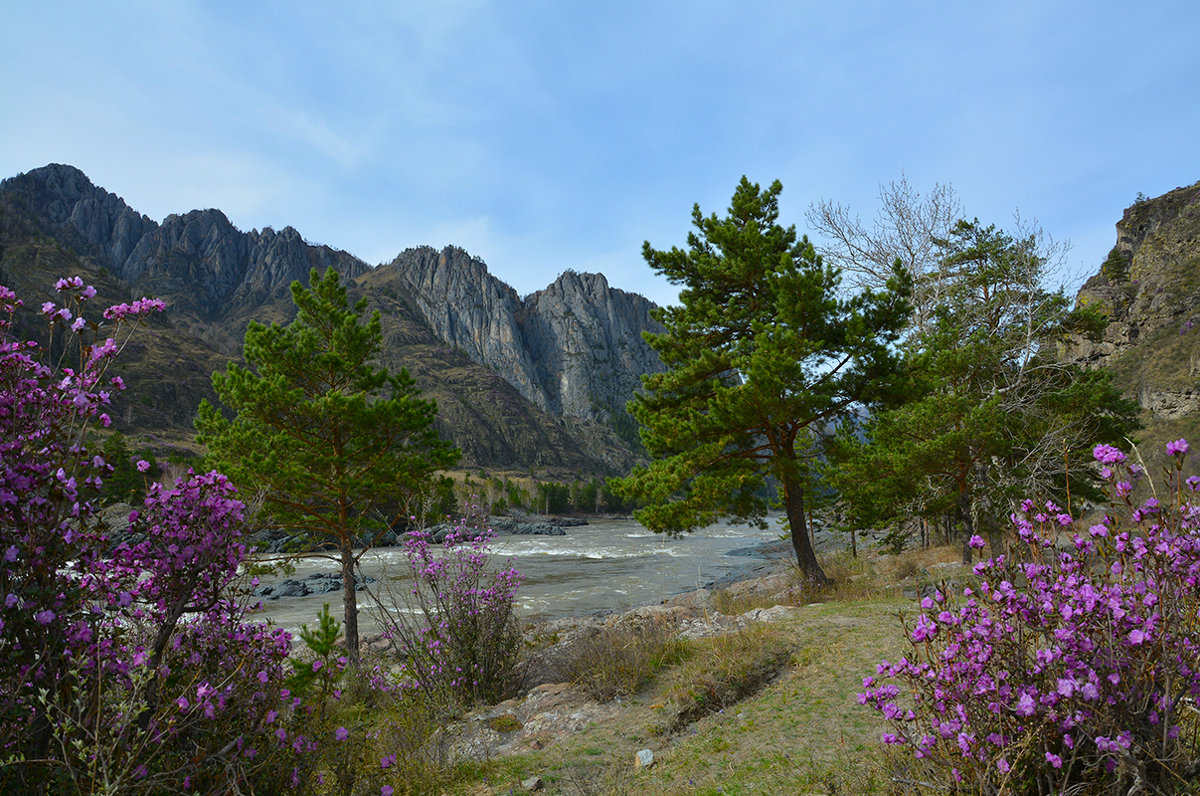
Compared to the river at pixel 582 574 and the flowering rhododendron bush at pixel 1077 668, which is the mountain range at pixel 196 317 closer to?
the river at pixel 582 574

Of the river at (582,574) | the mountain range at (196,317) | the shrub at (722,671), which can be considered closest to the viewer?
the shrub at (722,671)

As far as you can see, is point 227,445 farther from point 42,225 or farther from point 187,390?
point 42,225

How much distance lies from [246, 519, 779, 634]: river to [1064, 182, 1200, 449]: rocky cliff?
2732cm

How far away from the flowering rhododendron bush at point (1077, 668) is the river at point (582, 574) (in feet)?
Answer: 15.4

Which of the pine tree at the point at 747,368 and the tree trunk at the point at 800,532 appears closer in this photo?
the pine tree at the point at 747,368

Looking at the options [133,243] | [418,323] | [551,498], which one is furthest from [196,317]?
[551,498]

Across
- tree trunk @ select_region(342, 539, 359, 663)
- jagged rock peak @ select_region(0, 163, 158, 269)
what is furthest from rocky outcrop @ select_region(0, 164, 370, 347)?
tree trunk @ select_region(342, 539, 359, 663)

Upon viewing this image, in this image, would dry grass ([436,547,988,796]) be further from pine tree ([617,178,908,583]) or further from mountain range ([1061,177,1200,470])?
mountain range ([1061,177,1200,470])

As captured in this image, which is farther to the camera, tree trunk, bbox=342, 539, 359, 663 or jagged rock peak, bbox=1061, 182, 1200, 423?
jagged rock peak, bbox=1061, 182, 1200, 423

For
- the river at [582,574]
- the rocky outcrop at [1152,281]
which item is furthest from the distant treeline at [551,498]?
the rocky outcrop at [1152,281]

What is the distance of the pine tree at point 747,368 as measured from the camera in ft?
34.5

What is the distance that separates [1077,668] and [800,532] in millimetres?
10459

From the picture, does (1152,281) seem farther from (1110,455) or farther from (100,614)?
(100,614)

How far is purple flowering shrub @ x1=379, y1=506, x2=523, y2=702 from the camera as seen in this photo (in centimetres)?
692
